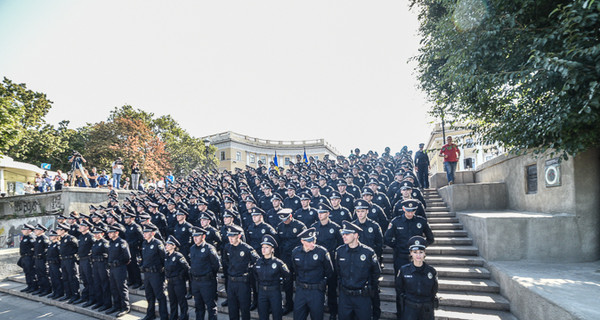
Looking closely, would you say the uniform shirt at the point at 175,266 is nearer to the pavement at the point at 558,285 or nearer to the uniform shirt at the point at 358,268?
the uniform shirt at the point at 358,268

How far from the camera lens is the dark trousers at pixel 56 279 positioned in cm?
962

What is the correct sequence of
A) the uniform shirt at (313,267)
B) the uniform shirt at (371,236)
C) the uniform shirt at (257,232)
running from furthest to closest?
the uniform shirt at (257,232) → the uniform shirt at (371,236) → the uniform shirt at (313,267)

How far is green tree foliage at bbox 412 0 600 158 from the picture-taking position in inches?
195

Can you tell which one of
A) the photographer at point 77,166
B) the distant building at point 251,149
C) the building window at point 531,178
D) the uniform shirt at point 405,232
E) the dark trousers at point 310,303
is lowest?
the dark trousers at point 310,303

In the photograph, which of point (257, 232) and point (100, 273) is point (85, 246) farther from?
point (257, 232)

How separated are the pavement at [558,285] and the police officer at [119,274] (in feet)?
29.9

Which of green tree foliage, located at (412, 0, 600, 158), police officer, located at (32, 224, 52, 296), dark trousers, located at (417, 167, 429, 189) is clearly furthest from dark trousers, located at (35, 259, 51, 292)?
dark trousers, located at (417, 167, 429, 189)

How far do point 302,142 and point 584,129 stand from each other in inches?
2456

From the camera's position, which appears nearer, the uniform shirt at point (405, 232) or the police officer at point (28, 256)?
the uniform shirt at point (405, 232)

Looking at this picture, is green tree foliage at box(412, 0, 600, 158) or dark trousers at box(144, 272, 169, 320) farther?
dark trousers at box(144, 272, 169, 320)

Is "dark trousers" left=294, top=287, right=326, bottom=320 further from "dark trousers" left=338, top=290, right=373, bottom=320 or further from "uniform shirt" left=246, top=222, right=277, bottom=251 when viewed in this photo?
"uniform shirt" left=246, top=222, right=277, bottom=251

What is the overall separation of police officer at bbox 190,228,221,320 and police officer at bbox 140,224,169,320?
1.08 metres

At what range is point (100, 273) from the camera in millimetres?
8180

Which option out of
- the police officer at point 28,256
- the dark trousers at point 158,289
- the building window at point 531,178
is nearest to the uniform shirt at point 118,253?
the dark trousers at point 158,289
